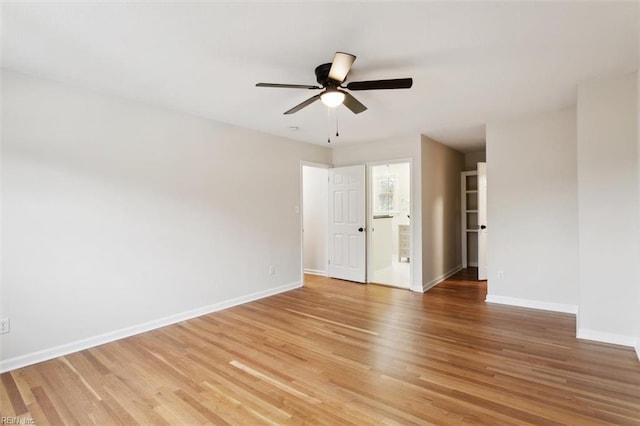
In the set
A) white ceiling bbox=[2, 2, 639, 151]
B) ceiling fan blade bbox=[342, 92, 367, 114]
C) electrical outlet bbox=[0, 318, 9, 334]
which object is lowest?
electrical outlet bbox=[0, 318, 9, 334]

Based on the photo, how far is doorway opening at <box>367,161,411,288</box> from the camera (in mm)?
6270

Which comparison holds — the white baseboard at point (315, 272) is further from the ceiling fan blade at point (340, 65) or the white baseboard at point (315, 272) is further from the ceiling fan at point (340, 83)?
the ceiling fan blade at point (340, 65)

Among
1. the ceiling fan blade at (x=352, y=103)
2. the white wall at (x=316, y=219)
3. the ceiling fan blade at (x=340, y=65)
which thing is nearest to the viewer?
the ceiling fan blade at (x=340, y=65)

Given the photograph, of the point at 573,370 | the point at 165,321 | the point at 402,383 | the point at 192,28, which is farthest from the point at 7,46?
the point at 573,370

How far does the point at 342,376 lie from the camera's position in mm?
2449

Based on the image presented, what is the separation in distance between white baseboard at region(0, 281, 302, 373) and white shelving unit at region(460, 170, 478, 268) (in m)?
4.59

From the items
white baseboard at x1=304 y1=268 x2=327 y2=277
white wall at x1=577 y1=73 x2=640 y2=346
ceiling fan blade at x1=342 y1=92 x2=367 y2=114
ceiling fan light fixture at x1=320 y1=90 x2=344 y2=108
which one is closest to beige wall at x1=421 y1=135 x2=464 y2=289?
white baseboard at x1=304 y1=268 x2=327 y2=277

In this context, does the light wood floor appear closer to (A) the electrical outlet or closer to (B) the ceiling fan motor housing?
(A) the electrical outlet

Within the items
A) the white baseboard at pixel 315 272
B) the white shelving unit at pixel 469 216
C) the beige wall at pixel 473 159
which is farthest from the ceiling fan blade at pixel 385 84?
the beige wall at pixel 473 159

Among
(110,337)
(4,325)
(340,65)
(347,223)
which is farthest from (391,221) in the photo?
(4,325)

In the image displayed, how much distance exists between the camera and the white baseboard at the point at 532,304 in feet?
12.7

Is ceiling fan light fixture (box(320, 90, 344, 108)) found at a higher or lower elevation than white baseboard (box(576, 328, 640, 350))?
higher

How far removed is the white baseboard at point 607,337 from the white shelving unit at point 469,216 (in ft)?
12.0

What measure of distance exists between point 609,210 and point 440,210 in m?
2.81
